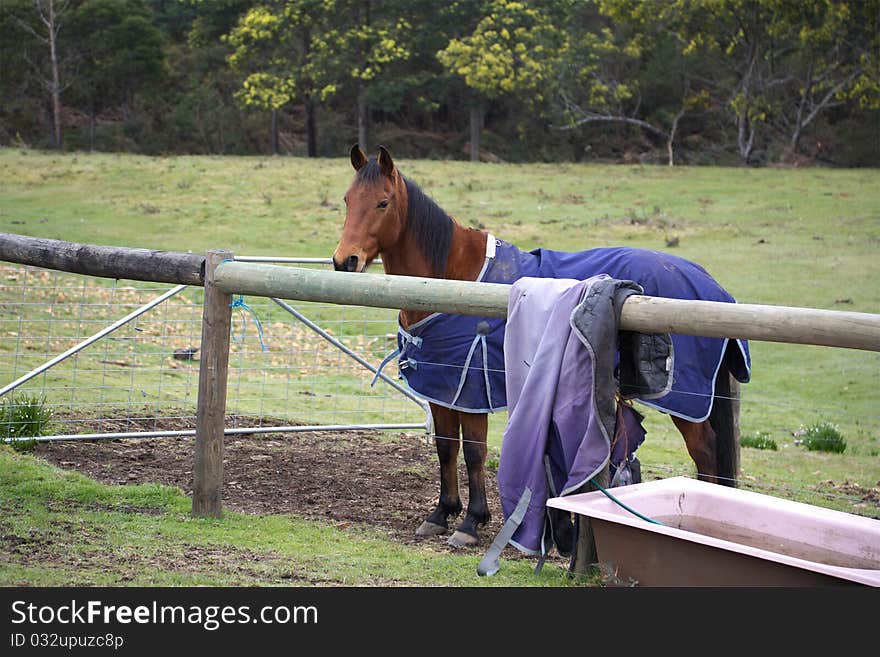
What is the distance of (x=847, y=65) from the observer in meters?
29.0

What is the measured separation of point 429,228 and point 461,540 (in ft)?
5.31

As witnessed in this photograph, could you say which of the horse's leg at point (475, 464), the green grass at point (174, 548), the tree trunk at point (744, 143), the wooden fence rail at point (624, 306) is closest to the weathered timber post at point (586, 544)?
the green grass at point (174, 548)

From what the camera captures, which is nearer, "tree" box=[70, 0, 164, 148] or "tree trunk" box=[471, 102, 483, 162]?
"tree trunk" box=[471, 102, 483, 162]

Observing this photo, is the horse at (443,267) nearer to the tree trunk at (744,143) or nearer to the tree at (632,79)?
the tree at (632,79)

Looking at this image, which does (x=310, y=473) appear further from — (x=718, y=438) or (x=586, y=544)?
(x=586, y=544)

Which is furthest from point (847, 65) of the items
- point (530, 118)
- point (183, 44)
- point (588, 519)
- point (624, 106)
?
point (588, 519)

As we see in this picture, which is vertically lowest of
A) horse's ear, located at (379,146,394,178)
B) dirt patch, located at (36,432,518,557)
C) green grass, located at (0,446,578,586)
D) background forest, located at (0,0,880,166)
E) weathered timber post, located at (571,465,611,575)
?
dirt patch, located at (36,432,518,557)

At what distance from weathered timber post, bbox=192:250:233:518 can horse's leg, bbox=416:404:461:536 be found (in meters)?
1.19

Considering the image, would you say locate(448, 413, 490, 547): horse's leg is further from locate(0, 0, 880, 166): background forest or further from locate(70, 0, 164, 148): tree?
locate(70, 0, 164, 148): tree

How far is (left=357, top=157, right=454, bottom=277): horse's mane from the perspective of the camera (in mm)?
5309

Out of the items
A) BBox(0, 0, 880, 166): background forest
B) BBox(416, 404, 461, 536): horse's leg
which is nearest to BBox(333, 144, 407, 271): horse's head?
BBox(416, 404, 461, 536): horse's leg

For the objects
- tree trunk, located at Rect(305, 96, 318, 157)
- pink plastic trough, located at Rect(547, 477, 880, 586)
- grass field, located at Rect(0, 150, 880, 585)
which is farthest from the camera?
tree trunk, located at Rect(305, 96, 318, 157)

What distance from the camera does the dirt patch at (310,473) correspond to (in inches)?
220
